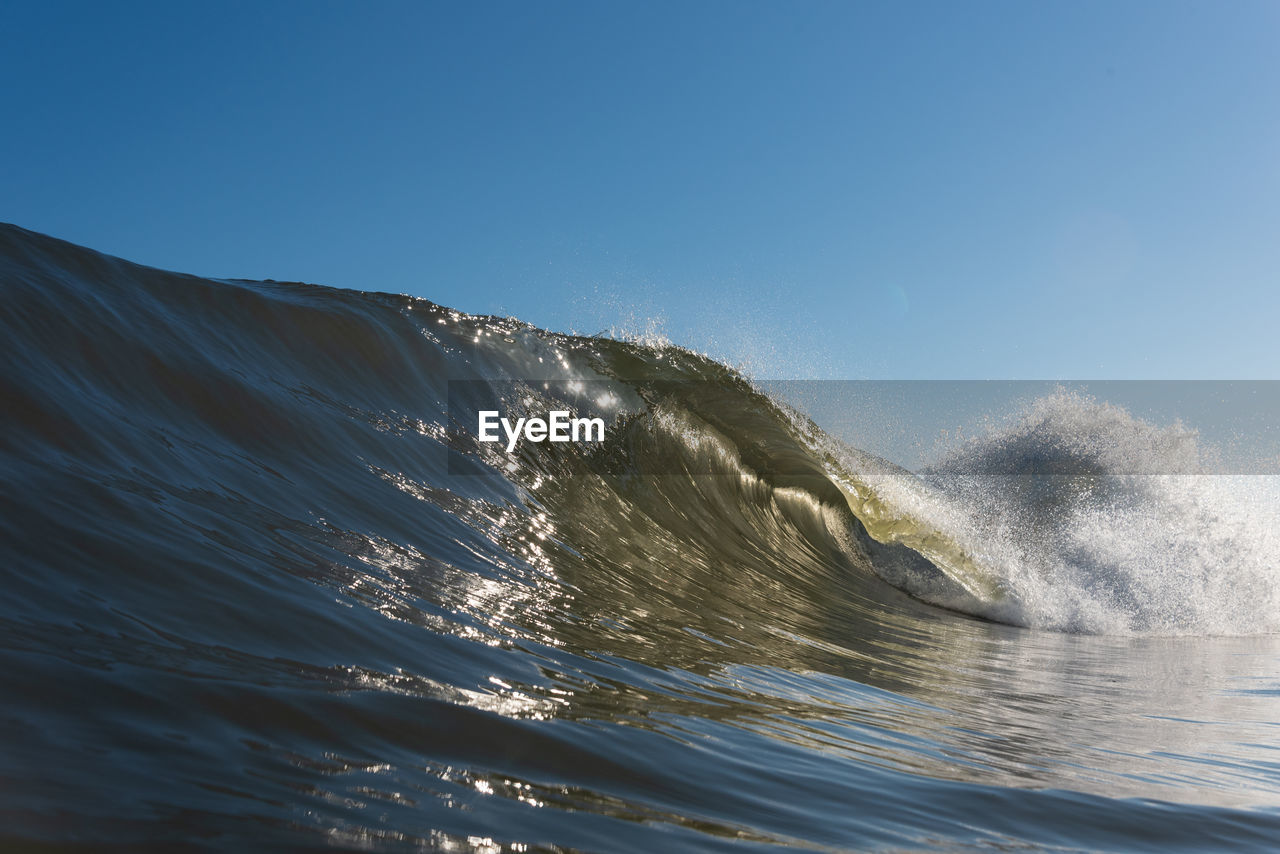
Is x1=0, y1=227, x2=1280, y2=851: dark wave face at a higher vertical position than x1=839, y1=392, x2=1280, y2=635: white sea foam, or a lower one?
lower

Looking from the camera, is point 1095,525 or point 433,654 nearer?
point 433,654

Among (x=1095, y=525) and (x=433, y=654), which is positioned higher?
(x=1095, y=525)

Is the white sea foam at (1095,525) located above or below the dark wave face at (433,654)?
above

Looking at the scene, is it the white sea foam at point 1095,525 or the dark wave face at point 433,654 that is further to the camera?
the white sea foam at point 1095,525

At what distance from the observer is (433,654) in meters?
2.68

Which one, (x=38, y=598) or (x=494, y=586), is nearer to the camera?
(x=38, y=598)

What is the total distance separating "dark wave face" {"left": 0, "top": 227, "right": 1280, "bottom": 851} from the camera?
5.39 ft

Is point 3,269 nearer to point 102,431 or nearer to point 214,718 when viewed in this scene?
point 102,431

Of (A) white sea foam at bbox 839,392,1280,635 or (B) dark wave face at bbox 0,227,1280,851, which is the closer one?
(B) dark wave face at bbox 0,227,1280,851

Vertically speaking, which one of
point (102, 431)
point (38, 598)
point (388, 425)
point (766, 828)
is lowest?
point (766, 828)

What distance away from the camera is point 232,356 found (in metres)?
5.84

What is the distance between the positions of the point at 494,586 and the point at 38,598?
2.04 metres

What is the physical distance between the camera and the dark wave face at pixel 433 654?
164 cm

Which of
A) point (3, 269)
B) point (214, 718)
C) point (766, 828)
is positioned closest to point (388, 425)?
point (3, 269)
